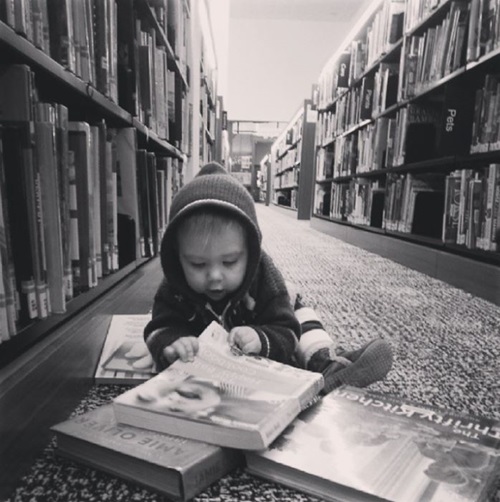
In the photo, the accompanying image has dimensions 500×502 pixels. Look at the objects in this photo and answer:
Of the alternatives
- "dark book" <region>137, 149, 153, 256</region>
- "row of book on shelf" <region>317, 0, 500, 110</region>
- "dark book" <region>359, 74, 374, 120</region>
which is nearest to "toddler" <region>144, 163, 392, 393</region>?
"dark book" <region>137, 149, 153, 256</region>

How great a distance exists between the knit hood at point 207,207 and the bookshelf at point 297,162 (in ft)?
16.3

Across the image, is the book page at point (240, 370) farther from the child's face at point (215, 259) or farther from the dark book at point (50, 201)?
the dark book at point (50, 201)

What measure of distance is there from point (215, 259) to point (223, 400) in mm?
267

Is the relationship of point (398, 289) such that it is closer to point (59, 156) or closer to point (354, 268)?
point (354, 268)

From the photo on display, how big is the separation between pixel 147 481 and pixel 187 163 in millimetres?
2500

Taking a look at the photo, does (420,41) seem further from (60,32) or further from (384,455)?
(384,455)

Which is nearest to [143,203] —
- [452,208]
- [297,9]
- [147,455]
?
[147,455]

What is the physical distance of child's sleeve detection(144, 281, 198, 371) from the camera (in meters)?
0.84

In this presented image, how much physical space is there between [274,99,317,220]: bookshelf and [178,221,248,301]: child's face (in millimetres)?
5013

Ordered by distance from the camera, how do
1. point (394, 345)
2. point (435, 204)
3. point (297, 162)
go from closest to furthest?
point (394, 345)
point (435, 204)
point (297, 162)

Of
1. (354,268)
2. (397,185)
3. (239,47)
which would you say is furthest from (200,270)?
(239,47)

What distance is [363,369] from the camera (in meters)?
0.82

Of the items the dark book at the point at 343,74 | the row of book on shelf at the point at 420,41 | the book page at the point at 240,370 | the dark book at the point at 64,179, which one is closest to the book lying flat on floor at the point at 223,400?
the book page at the point at 240,370

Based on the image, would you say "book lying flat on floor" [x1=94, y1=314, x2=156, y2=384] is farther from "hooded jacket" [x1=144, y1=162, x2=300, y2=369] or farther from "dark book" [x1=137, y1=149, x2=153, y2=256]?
"dark book" [x1=137, y1=149, x2=153, y2=256]
